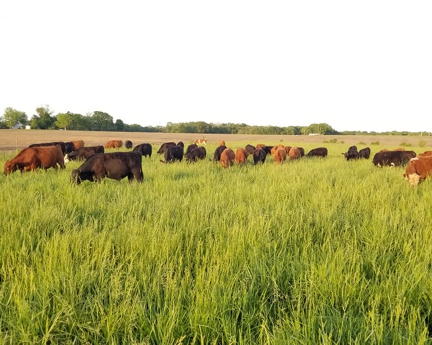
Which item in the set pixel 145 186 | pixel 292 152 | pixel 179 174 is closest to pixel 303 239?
pixel 145 186

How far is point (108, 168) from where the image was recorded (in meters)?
8.04

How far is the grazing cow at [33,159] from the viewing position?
9883mm

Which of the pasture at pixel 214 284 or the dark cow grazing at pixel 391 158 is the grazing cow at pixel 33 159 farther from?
the dark cow grazing at pixel 391 158

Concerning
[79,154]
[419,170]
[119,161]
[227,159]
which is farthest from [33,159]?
[419,170]

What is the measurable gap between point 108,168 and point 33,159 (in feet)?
14.3

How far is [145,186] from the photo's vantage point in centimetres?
740

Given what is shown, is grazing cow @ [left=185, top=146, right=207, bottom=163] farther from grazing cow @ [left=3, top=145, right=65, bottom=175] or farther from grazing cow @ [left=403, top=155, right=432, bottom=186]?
grazing cow @ [left=403, top=155, right=432, bottom=186]

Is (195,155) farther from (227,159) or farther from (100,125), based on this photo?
(100,125)

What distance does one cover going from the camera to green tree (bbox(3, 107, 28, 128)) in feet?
260

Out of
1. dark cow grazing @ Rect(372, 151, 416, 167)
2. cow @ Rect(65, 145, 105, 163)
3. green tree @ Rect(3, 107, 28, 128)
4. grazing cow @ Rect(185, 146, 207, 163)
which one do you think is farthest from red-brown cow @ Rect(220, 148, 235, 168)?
green tree @ Rect(3, 107, 28, 128)

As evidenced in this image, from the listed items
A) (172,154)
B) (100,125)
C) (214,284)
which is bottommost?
(214,284)

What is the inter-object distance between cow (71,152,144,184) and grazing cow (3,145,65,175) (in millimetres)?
3618

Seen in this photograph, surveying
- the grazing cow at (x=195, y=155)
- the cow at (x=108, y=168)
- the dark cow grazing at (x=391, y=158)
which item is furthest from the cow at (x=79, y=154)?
the dark cow grazing at (x=391, y=158)

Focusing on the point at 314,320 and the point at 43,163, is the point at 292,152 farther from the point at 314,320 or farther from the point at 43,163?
the point at 314,320
